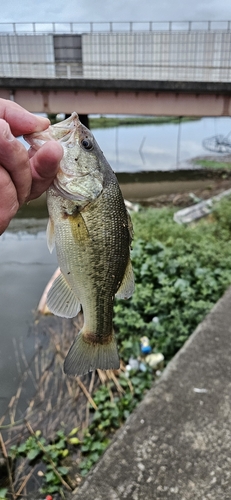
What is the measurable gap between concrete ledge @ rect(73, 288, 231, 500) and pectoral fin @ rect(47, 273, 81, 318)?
4.26ft

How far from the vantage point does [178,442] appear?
2566 millimetres

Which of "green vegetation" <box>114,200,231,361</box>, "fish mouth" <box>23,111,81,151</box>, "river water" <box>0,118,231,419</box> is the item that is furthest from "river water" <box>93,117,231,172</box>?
"fish mouth" <box>23,111,81,151</box>

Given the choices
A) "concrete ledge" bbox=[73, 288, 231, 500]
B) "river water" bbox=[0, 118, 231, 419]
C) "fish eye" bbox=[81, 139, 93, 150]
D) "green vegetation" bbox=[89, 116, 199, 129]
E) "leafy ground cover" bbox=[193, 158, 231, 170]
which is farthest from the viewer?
"green vegetation" bbox=[89, 116, 199, 129]

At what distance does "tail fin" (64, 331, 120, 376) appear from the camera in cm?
167

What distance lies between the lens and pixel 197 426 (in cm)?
268

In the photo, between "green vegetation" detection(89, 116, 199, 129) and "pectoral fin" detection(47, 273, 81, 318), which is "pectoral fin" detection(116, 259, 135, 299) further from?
"green vegetation" detection(89, 116, 199, 129)

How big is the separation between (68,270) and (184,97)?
14.1m

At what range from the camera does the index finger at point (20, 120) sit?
1.47 meters

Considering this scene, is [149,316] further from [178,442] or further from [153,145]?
[153,145]

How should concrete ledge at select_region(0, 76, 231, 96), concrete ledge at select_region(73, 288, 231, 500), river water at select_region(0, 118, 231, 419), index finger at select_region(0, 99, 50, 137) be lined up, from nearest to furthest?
index finger at select_region(0, 99, 50, 137) < concrete ledge at select_region(73, 288, 231, 500) < river water at select_region(0, 118, 231, 419) < concrete ledge at select_region(0, 76, 231, 96)

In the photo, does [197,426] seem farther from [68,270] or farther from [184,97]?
[184,97]

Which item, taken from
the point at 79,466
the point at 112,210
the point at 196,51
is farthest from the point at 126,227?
the point at 196,51

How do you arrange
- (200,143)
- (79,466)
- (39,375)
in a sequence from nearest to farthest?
1. (79,466)
2. (39,375)
3. (200,143)

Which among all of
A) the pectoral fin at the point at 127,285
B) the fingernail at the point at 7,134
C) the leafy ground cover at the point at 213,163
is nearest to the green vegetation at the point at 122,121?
the leafy ground cover at the point at 213,163
